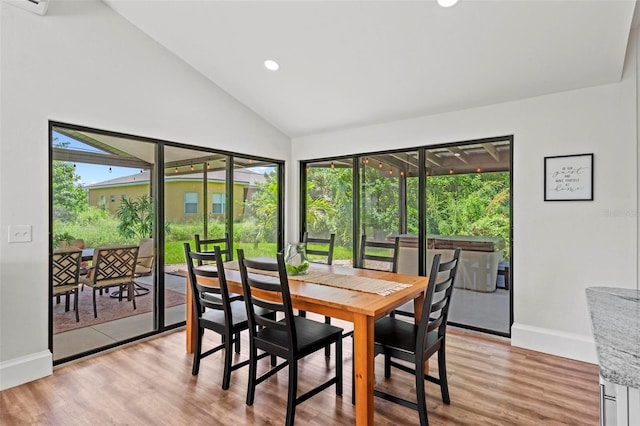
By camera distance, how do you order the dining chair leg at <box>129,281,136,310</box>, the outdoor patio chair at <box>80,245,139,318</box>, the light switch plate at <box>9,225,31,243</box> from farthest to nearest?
the dining chair leg at <box>129,281,136,310</box>, the outdoor patio chair at <box>80,245,139,318</box>, the light switch plate at <box>9,225,31,243</box>

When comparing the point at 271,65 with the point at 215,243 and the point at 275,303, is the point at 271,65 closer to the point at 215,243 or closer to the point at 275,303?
the point at 215,243

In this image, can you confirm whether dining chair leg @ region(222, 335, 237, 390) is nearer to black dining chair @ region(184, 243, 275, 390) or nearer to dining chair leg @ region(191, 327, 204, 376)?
black dining chair @ region(184, 243, 275, 390)

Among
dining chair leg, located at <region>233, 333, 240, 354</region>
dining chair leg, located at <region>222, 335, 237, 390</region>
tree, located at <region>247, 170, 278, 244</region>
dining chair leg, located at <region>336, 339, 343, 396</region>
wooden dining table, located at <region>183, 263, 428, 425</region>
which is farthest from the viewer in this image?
tree, located at <region>247, 170, 278, 244</region>

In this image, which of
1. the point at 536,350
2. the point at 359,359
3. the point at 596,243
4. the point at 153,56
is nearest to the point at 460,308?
the point at 536,350

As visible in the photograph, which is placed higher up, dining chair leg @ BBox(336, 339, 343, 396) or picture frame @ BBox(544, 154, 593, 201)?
picture frame @ BBox(544, 154, 593, 201)

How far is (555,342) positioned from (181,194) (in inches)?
162

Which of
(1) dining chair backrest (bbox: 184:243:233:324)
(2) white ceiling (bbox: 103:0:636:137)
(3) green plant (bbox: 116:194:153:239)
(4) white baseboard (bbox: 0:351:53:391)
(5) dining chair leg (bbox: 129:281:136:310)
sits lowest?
(4) white baseboard (bbox: 0:351:53:391)

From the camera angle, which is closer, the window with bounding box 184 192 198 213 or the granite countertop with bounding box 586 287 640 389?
the granite countertop with bounding box 586 287 640 389

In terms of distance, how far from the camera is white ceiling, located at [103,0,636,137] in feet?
8.34

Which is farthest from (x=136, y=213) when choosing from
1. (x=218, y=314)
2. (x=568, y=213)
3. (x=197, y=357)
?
(x=568, y=213)

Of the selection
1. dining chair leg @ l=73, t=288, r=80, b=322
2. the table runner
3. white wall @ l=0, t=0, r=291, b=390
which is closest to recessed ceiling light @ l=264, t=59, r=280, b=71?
white wall @ l=0, t=0, r=291, b=390

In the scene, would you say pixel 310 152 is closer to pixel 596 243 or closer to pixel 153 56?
pixel 153 56

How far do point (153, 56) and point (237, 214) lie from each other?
6.76 ft

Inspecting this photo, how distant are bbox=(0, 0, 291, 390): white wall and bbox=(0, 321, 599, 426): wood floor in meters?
0.53
